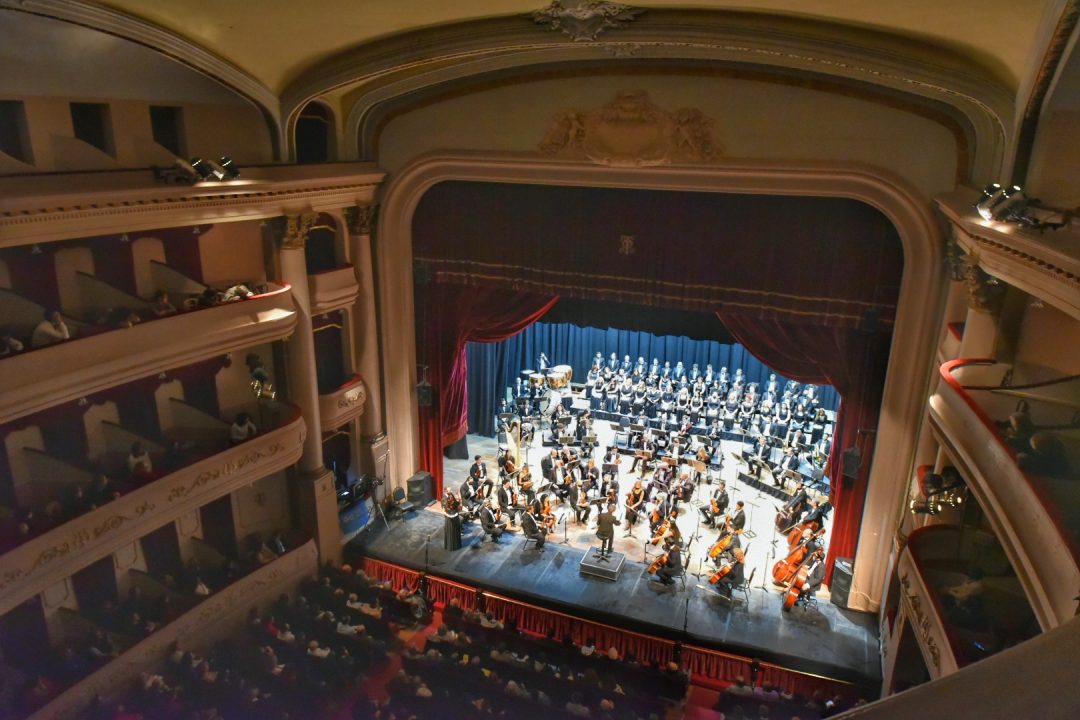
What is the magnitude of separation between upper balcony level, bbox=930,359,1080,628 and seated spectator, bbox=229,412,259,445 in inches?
330

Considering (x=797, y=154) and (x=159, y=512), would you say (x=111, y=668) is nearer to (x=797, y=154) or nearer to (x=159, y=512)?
(x=159, y=512)

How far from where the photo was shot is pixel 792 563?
11.2 metres

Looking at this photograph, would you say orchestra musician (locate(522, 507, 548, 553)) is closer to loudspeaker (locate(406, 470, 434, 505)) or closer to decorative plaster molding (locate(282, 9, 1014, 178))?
loudspeaker (locate(406, 470, 434, 505))

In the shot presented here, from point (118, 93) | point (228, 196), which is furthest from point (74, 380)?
point (118, 93)

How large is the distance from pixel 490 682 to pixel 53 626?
17.3 ft

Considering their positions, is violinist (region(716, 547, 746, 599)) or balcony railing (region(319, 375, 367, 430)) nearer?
violinist (region(716, 547, 746, 599))

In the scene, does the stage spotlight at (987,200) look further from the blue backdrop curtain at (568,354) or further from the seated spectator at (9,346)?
the seated spectator at (9,346)

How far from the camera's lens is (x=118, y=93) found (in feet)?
29.5

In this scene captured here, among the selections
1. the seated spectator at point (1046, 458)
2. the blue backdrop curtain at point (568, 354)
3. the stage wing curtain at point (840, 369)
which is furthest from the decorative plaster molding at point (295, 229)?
the seated spectator at point (1046, 458)

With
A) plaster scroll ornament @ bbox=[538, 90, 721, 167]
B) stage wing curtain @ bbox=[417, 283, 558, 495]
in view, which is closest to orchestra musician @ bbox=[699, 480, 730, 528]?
stage wing curtain @ bbox=[417, 283, 558, 495]

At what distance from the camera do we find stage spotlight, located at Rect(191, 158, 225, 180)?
29.9 feet

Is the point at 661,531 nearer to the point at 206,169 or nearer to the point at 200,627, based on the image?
the point at 200,627

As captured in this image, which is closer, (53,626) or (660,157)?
(53,626)

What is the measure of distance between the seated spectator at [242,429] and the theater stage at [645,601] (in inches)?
119
